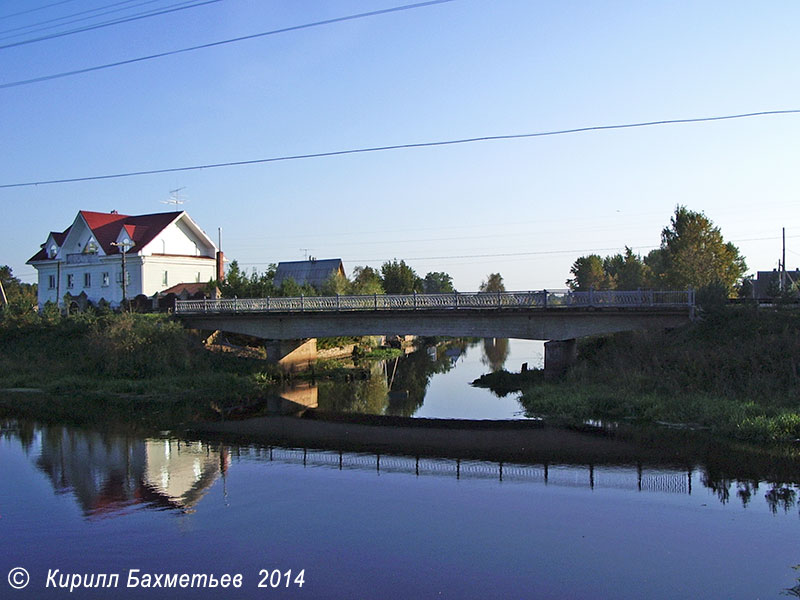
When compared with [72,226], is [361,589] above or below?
below

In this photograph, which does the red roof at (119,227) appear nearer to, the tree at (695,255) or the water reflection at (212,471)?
the water reflection at (212,471)

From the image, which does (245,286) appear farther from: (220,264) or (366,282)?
Result: (366,282)

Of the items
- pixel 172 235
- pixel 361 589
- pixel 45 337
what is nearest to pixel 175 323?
pixel 45 337

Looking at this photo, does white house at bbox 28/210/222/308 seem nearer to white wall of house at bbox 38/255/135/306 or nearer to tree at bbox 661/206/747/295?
white wall of house at bbox 38/255/135/306

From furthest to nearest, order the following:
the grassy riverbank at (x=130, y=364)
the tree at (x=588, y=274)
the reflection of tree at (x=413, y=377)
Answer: the tree at (x=588, y=274), the grassy riverbank at (x=130, y=364), the reflection of tree at (x=413, y=377)

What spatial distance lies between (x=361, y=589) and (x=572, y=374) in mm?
22776

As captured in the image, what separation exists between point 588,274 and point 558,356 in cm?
8097

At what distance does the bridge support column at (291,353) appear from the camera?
4234 centimetres

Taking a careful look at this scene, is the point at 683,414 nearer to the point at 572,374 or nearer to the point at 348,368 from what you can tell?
the point at 572,374

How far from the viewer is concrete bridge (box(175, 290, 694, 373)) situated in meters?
33.8

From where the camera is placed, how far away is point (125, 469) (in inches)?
788

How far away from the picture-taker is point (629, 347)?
3325cm

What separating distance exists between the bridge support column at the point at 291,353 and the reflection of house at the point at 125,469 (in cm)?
1719

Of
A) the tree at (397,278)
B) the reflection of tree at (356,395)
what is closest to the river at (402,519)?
the reflection of tree at (356,395)
